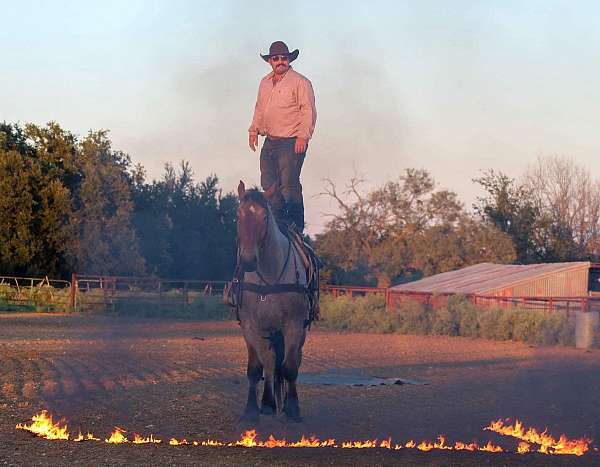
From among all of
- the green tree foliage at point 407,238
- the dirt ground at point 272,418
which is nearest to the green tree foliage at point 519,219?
the green tree foliage at point 407,238

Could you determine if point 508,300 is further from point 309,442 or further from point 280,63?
point 309,442

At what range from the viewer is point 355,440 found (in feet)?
28.5

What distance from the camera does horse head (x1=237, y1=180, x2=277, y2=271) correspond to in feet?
27.6

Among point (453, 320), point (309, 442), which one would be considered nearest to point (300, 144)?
point (309, 442)

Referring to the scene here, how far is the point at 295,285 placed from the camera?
911cm

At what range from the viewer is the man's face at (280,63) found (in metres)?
10.1

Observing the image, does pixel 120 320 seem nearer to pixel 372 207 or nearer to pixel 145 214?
pixel 145 214

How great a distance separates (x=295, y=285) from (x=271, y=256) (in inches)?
14.5

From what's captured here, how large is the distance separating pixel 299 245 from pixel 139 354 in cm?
1024

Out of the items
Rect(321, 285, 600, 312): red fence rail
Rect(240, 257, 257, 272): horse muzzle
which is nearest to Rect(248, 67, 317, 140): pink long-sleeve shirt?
Rect(240, 257, 257, 272): horse muzzle

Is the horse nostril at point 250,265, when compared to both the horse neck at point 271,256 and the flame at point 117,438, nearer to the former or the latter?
the horse neck at point 271,256

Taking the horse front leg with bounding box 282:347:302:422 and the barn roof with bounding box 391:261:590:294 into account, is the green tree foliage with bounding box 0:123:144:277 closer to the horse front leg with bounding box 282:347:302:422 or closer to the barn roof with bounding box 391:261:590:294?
the barn roof with bounding box 391:261:590:294

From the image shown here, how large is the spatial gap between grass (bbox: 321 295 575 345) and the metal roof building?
249 cm

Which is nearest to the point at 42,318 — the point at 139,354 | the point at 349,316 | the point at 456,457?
the point at 349,316
